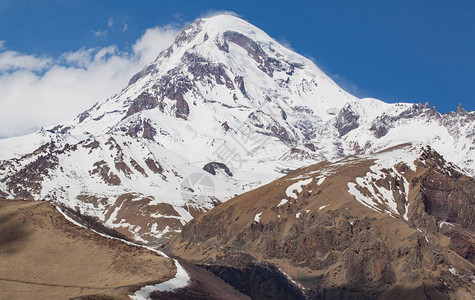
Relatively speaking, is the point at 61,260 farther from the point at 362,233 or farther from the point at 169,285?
the point at 362,233

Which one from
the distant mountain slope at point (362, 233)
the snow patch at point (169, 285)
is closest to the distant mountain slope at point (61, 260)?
the snow patch at point (169, 285)

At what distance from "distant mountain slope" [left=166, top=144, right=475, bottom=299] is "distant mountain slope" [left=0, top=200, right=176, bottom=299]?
7500 centimetres

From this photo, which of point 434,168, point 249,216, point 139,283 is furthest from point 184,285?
point 434,168

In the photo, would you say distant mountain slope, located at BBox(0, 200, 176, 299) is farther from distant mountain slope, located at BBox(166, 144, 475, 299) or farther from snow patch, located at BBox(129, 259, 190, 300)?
distant mountain slope, located at BBox(166, 144, 475, 299)

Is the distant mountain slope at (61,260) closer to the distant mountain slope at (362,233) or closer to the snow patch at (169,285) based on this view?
the snow patch at (169,285)

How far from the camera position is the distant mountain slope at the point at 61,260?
51631 millimetres

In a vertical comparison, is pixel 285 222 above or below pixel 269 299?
above

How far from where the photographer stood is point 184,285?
2357 inches

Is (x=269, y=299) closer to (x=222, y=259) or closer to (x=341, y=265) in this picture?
(x=341, y=265)

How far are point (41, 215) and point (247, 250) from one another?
353 feet

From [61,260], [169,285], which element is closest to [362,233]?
[169,285]

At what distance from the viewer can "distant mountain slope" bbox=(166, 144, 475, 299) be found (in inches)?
4766

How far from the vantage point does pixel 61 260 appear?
58.4m

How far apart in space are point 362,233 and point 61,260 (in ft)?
321
